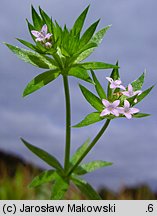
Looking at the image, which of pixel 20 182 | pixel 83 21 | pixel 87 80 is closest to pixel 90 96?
pixel 87 80

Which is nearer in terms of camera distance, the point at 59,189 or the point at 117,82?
the point at 117,82

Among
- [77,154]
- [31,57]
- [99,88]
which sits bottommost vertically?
[77,154]

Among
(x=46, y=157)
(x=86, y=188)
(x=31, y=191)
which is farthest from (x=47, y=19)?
(x=31, y=191)

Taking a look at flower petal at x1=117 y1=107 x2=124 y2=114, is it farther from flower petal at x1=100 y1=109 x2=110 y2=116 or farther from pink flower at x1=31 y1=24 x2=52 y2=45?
pink flower at x1=31 y1=24 x2=52 y2=45

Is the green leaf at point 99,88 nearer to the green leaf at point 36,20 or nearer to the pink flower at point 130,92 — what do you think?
the pink flower at point 130,92

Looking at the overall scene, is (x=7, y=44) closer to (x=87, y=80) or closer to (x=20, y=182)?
(x=87, y=80)

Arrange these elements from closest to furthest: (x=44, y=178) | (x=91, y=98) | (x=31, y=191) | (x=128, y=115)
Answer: (x=128, y=115) < (x=91, y=98) < (x=44, y=178) < (x=31, y=191)

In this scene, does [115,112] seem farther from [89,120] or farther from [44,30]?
[44,30]
